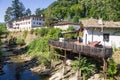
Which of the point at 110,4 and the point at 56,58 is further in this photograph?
the point at 110,4

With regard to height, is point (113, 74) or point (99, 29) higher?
point (99, 29)

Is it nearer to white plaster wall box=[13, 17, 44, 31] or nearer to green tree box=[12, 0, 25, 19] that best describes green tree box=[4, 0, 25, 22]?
green tree box=[12, 0, 25, 19]

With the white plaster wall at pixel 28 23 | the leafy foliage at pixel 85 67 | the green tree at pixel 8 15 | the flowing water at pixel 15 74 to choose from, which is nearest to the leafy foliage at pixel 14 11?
the green tree at pixel 8 15

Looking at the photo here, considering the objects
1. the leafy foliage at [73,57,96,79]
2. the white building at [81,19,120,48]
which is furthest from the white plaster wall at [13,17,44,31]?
the leafy foliage at [73,57,96,79]

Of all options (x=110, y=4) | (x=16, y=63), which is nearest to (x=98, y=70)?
(x=110, y=4)

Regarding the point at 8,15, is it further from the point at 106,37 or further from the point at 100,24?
the point at 106,37

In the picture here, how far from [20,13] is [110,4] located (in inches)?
3996

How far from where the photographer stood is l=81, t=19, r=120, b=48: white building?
3819 cm

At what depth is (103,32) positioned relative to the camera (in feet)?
129

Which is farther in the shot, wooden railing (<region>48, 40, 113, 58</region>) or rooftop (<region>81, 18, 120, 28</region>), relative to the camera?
rooftop (<region>81, 18, 120, 28</region>)

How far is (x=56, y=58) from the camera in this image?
1786 inches

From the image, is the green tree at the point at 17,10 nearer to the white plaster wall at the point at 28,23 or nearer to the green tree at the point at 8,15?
the green tree at the point at 8,15

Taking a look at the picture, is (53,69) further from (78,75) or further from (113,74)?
(113,74)

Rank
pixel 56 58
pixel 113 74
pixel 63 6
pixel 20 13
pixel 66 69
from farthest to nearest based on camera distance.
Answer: pixel 20 13, pixel 63 6, pixel 56 58, pixel 66 69, pixel 113 74
